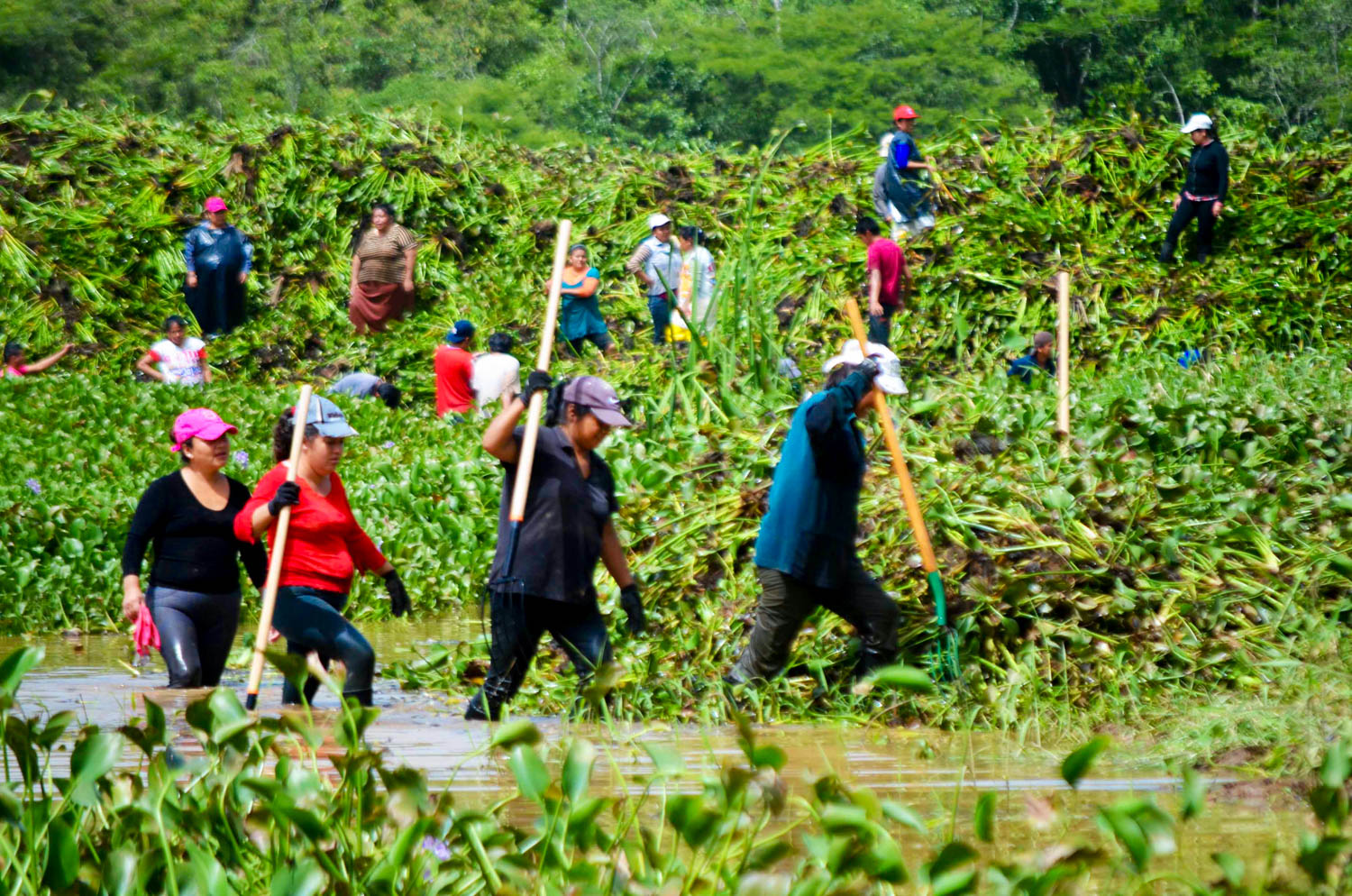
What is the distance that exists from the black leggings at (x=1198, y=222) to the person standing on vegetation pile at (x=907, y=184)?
102 inches

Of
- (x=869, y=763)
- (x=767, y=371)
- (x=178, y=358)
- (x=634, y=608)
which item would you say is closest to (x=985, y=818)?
(x=869, y=763)

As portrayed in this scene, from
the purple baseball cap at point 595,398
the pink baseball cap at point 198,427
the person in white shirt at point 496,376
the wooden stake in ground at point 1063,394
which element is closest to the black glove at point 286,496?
the pink baseball cap at point 198,427

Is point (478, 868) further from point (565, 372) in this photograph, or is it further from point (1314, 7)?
point (1314, 7)

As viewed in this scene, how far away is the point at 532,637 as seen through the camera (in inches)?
289

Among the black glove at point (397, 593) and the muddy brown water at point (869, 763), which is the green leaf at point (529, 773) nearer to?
the muddy brown water at point (869, 763)

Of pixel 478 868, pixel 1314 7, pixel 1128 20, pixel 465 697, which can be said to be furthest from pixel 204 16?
pixel 478 868

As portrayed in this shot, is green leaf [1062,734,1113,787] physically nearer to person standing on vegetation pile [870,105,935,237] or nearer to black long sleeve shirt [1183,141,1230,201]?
black long sleeve shirt [1183,141,1230,201]

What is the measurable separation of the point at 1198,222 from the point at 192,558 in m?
12.8

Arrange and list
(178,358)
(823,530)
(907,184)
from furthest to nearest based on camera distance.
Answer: (907,184) → (178,358) → (823,530)

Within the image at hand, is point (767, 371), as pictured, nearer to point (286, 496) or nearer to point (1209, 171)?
point (286, 496)

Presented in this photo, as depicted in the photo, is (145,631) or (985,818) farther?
(145,631)

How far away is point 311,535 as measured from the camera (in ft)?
25.1

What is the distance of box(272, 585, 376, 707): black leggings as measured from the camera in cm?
750

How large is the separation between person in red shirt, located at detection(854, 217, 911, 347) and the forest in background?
2478cm
